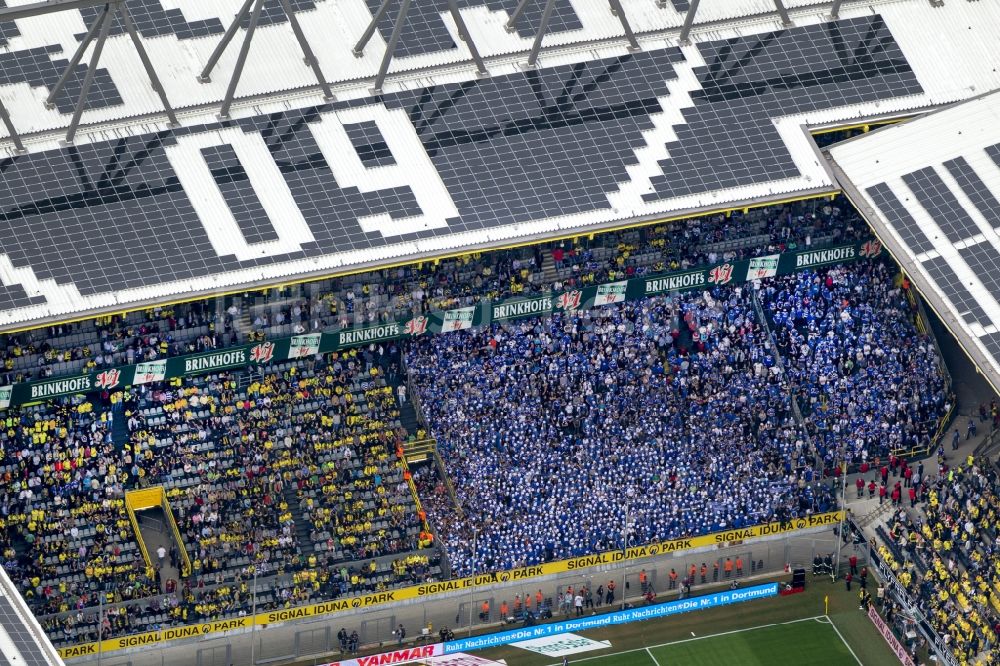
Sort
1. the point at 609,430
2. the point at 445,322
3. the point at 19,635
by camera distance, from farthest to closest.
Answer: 1. the point at 609,430
2. the point at 445,322
3. the point at 19,635

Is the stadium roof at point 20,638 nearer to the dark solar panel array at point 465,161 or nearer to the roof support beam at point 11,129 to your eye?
the dark solar panel array at point 465,161

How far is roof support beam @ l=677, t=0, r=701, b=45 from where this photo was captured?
9212 centimetres

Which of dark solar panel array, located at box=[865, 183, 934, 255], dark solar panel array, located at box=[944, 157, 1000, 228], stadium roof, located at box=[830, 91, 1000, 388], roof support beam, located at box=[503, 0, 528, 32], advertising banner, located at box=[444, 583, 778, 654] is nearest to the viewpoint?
advertising banner, located at box=[444, 583, 778, 654]

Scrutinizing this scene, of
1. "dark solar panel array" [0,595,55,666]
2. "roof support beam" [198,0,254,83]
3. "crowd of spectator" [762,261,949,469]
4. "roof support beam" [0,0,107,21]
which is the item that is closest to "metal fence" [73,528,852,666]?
"crowd of spectator" [762,261,949,469]

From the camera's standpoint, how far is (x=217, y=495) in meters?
88.6

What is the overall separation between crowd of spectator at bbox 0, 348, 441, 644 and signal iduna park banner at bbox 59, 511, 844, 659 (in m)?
0.41

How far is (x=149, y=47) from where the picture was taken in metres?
90.3

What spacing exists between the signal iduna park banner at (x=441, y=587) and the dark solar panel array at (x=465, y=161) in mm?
12153

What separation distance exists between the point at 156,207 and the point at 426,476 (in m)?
13.9

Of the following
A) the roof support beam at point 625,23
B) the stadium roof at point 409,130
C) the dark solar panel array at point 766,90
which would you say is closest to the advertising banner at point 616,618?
the stadium roof at point 409,130

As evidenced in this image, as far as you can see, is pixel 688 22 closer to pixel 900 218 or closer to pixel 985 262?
pixel 900 218

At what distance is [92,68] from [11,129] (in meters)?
3.95

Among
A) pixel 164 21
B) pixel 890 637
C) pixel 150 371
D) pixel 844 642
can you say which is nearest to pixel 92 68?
pixel 164 21

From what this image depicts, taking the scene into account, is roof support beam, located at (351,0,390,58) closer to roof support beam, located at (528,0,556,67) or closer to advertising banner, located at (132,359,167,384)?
roof support beam, located at (528,0,556,67)
